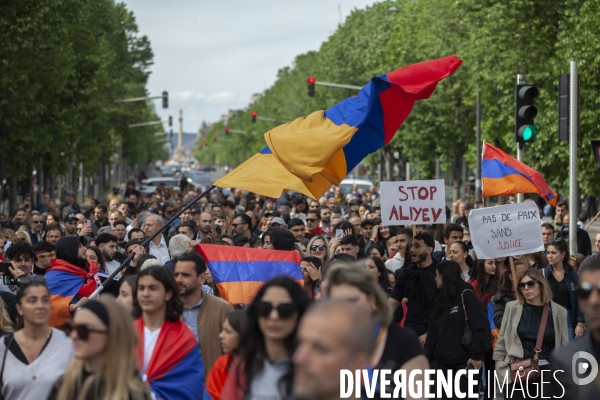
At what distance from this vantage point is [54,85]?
1296 inches

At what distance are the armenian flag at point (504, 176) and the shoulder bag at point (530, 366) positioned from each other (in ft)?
20.7

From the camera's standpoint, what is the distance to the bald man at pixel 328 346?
364 cm

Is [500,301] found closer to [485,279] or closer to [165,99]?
[485,279]

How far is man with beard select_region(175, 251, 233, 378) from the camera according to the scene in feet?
24.3

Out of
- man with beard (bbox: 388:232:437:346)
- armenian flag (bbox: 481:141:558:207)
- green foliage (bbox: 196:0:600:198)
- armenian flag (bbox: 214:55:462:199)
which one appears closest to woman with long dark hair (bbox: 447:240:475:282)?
man with beard (bbox: 388:232:437:346)

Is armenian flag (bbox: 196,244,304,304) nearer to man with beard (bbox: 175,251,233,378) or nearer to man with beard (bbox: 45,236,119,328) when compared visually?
man with beard (bbox: 45,236,119,328)

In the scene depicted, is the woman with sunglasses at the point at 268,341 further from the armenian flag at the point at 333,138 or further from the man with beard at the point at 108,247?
the man with beard at the point at 108,247

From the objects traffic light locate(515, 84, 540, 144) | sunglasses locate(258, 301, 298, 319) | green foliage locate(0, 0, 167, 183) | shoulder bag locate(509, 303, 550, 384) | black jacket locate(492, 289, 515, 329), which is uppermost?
green foliage locate(0, 0, 167, 183)

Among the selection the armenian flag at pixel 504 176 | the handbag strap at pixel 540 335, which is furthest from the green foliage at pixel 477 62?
the handbag strap at pixel 540 335

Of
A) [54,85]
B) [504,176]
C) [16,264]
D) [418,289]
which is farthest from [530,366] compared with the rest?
[54,85]

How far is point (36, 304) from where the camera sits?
21.7 ft

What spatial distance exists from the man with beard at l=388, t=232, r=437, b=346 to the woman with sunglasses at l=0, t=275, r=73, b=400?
4.14 meters

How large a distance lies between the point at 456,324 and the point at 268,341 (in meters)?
4.26

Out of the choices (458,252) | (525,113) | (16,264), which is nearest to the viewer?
(16,264)
